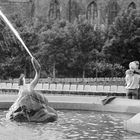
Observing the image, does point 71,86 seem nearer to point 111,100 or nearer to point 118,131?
point 111,100

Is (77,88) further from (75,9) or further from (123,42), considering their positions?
(75,9)

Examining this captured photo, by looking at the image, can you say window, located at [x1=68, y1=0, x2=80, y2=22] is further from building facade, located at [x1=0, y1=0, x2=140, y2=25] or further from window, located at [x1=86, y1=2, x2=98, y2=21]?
window, located at [x1=86, y1=2, x2=98, y2=21]

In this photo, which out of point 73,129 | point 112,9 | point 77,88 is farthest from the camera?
point 112,9

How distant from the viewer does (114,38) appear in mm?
52156

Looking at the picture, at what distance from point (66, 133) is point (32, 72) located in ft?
141

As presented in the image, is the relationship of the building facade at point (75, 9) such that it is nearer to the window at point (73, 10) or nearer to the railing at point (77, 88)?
the window at point (73, 10)

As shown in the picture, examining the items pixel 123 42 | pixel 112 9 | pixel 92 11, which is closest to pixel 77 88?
pixel 123 42

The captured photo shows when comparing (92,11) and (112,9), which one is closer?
(112,9)

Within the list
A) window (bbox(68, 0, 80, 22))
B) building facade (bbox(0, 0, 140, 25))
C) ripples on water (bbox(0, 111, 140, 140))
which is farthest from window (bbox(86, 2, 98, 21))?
ripples on water (bbox(0, 111, 140, 140))

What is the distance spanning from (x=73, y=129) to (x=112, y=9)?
61.0 m

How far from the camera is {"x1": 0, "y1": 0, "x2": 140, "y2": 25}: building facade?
237ft

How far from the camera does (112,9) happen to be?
72.4 m

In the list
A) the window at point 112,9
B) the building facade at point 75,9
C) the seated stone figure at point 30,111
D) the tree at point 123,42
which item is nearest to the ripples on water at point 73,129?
the seated stone figure at point 30,111

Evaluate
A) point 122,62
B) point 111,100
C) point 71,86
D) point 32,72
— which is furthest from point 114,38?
point 111,100
